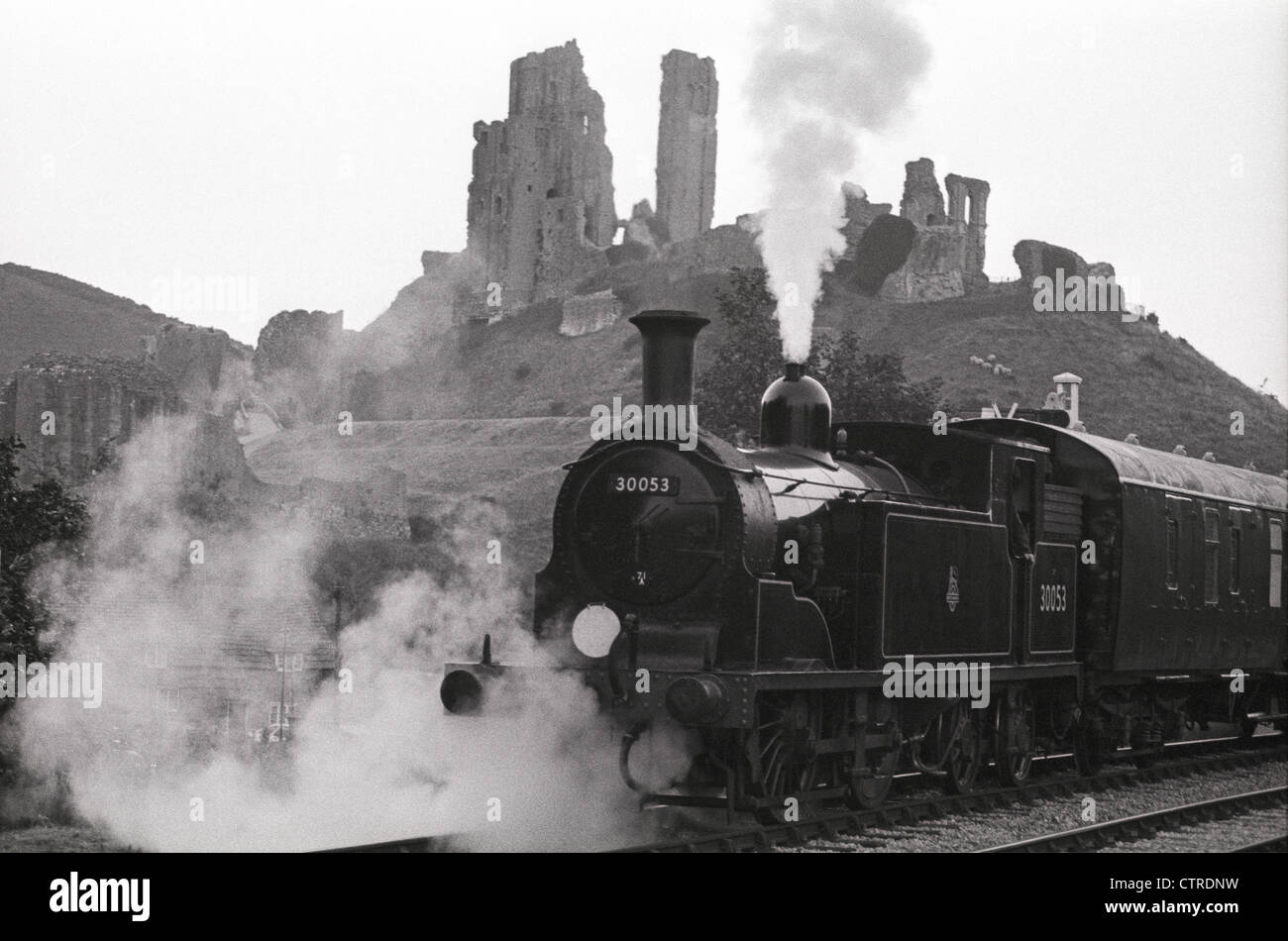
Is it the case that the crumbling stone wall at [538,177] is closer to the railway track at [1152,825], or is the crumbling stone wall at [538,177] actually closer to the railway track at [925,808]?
the railway track at [925,808]

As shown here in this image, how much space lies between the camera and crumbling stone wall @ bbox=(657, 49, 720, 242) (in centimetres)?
9712

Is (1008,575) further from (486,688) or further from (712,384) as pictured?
(712,384)

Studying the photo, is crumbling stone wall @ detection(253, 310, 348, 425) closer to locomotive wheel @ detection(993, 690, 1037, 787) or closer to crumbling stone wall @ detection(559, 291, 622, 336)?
crumbling stone wall @ detection(559, 291, 622, 336)

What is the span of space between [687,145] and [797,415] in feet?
294

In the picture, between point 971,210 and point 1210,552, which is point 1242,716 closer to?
point 1210,552

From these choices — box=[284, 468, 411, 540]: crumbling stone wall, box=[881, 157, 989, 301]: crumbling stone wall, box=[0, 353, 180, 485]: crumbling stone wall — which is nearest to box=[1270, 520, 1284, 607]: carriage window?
box=[0, 353, 180, 485]: crumbling stone wall

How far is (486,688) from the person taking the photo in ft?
34.1

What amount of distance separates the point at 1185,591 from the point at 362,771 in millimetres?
8184

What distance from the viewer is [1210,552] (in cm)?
1647

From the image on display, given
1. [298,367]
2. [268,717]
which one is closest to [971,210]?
[298,367]

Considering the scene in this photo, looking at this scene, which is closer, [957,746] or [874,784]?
[874,784]

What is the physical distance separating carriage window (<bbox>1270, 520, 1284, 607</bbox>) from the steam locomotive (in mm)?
2778
